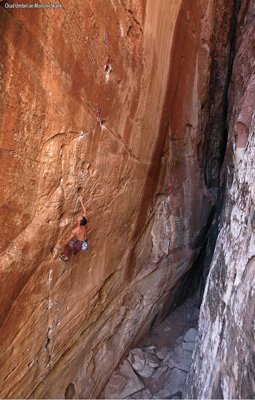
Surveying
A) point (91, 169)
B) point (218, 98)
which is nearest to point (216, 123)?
point (218, 98)

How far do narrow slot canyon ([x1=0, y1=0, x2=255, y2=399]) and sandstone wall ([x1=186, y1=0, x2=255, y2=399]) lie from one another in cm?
2

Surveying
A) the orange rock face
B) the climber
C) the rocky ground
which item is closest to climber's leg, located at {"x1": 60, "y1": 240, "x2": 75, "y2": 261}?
the climber

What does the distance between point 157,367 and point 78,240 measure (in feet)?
11.0

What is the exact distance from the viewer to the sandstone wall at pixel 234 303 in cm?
293

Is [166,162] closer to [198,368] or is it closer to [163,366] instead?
[198,368]

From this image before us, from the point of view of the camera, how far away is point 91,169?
3803 millimetres

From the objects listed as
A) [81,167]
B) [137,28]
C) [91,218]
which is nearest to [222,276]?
[91,218]

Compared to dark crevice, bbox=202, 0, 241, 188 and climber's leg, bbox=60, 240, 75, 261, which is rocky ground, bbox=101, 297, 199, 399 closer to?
climber's leg, bbox=60, 240, 75, 261

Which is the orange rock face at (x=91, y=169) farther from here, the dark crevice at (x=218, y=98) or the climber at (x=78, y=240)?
the dark crevice at (x=218, y=98)

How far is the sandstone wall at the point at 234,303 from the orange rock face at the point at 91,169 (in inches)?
56.0

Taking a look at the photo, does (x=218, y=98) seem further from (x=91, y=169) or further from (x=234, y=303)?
(x=234, y=303)

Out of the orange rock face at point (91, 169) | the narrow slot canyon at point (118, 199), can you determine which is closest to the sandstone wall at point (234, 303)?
the narrow slot canyon at point (118, 199)

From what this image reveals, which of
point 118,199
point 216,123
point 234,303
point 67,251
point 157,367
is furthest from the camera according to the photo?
point 216,123

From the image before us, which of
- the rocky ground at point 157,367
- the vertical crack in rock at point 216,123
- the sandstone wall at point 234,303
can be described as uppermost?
the vertical crack in rock at point 216,123
